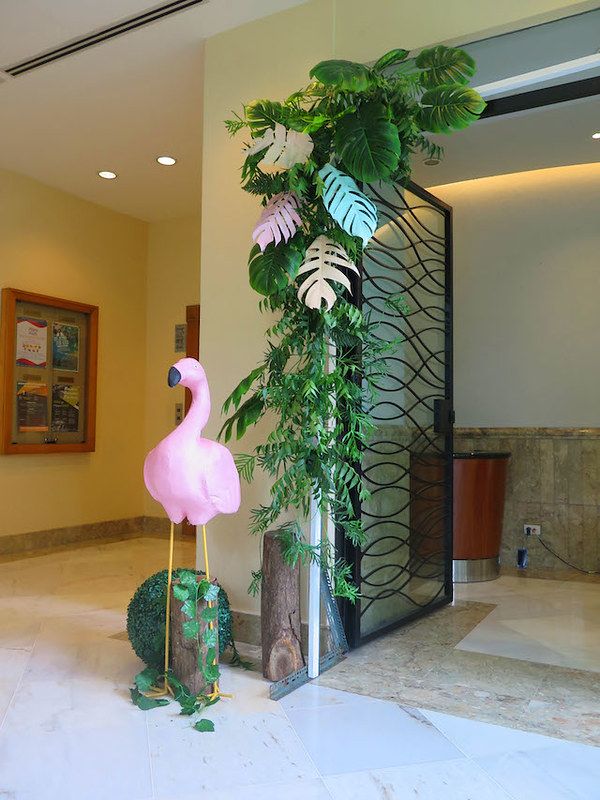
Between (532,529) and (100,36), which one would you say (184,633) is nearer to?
(100,36)

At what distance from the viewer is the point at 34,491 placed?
562cm

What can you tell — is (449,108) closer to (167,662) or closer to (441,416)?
(441,416)

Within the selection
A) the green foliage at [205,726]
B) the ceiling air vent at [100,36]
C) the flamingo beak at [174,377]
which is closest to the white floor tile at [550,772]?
the green foliage at [205,726]

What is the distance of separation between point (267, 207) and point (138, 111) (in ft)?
6.95

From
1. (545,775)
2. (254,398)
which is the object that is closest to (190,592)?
(254,398)

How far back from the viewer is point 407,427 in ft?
11.9

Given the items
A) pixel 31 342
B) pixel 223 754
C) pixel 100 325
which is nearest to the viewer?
pixel 223 754

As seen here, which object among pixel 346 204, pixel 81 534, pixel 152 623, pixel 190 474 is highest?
pixel 346 204

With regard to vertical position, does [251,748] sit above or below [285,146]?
below

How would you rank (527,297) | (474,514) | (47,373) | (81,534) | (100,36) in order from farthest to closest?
1. (81,534)
2. (47,373)
3. (527,297)
4. (474,514)
5. (100,36)

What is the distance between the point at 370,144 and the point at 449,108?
0.33 m

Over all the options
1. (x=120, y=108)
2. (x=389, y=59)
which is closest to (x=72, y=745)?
(x=389, y=59)

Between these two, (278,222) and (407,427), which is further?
(407,427)

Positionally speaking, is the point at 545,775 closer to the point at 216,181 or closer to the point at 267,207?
the point at 267,207
